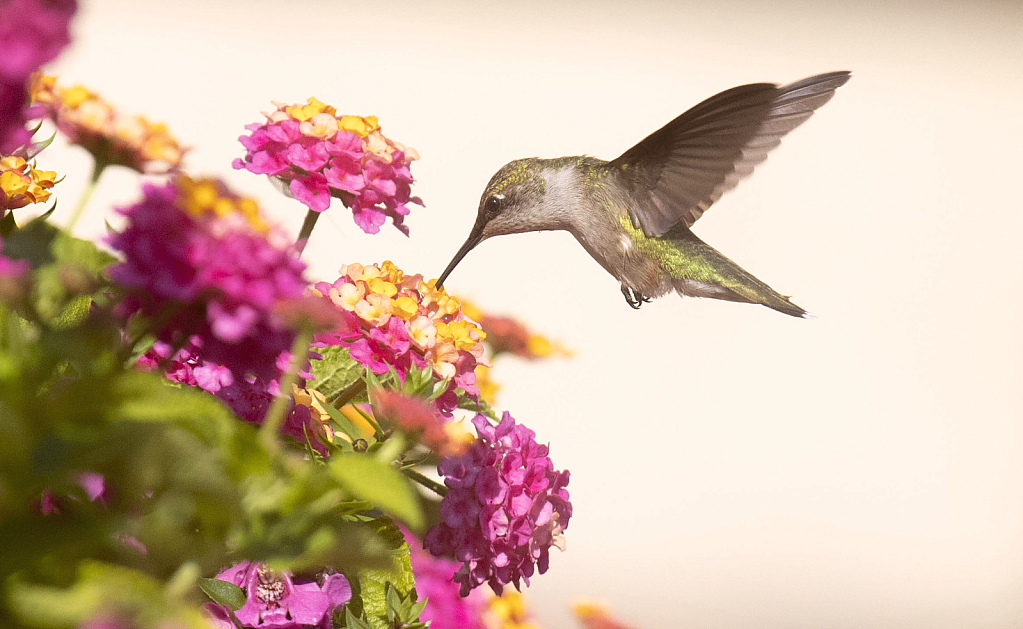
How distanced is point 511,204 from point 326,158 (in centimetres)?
65

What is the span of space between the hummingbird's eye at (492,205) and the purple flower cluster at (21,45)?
89 cm

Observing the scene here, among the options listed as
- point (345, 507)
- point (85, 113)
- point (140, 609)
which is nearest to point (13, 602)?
point (140, 609)

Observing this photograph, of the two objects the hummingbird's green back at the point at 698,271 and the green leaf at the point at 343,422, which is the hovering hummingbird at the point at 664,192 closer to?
the hummingbird's green back at the point at 698,271

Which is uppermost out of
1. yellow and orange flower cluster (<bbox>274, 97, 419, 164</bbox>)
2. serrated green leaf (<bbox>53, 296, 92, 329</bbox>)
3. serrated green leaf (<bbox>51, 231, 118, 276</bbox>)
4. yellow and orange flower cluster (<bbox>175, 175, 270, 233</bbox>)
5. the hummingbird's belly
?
the hummingbird's belly

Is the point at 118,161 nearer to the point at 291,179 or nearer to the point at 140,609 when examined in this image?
the point at 291,179

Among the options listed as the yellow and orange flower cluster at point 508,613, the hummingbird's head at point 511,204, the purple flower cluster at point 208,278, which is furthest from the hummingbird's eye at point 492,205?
the purple flower cluster at point 208,278

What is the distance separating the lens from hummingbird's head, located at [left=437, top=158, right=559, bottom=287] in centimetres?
116

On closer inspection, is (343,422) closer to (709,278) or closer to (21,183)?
(21,183)

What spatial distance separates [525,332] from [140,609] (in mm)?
457

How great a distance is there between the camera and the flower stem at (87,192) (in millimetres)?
394

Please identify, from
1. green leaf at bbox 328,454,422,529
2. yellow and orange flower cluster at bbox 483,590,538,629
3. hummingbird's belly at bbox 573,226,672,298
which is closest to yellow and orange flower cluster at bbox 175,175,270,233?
green leaf at bbox 328,454,422,529

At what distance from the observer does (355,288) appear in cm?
54

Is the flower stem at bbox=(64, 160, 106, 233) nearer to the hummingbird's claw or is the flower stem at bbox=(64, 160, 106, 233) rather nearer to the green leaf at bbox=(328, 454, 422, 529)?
the green leaf at bbox=(328, 454, 422, 529)

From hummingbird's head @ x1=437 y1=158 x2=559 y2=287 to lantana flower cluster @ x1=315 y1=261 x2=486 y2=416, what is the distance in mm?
575
